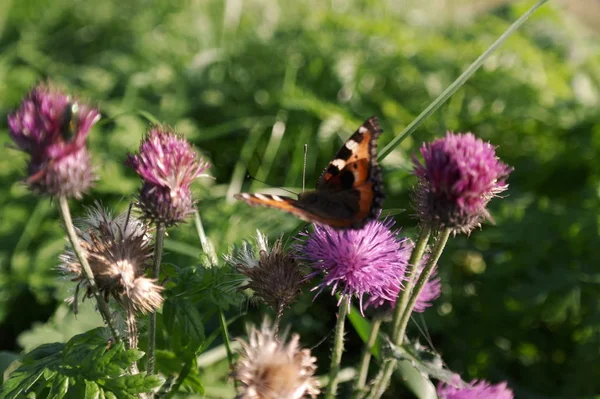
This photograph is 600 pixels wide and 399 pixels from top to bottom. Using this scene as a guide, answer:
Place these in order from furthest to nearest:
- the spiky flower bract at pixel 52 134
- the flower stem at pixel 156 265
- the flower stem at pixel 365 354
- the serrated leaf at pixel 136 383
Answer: the flower stem at pixel 365 354 < the flower stem at pixel 156 265 < the serrated leaf at pixel 136 383 < the spiky flower bract at pixel 52 134

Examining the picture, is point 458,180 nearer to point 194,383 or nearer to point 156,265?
point 156,265

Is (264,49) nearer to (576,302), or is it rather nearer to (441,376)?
(576,302)

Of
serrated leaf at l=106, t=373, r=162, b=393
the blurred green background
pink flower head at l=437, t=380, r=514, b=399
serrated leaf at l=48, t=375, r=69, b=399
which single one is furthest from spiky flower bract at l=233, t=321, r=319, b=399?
the blurred green background

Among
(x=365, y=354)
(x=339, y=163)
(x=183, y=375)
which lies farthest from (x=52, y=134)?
(x=365, y=354)

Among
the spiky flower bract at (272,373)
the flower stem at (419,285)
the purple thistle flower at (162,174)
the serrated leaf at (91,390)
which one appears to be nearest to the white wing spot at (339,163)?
the flower stem at (419,285)

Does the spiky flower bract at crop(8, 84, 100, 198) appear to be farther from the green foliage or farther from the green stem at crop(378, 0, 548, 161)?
the green stem at crop(378, 0, 548, 161)

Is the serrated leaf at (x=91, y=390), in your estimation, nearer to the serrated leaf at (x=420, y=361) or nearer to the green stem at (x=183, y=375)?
the green stem at (x=183, y=375)

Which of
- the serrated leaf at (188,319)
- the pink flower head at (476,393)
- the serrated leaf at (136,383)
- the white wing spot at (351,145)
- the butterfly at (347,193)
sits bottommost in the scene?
the serrated leaf at (136,383)
